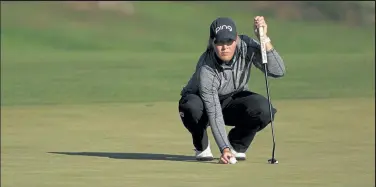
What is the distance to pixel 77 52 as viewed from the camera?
77.2 ft

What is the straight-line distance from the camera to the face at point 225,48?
7.41 meters

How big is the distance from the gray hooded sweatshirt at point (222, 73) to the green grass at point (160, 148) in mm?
336

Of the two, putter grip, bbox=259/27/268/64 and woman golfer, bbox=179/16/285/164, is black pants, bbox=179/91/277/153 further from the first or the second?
putter grip, bbox=259/27/268/64

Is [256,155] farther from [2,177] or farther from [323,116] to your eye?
[323,116]

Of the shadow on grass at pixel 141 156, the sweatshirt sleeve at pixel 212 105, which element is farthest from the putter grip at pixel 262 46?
the shadow on grass at pixel 141 156

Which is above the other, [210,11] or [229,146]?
→ [210,11]

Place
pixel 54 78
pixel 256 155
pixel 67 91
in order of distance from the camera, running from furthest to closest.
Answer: pixel 54 78 → pixel 67 91 → pixel 256 155

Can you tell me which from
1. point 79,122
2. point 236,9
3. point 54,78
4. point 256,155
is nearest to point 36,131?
point 79,122

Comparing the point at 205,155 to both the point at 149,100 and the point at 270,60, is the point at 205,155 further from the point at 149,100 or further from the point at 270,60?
the point at 149,100

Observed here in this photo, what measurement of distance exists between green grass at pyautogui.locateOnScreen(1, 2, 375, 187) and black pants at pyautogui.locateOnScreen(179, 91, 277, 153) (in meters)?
0.21

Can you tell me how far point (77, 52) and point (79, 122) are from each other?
1248 cm

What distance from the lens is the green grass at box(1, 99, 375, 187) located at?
683cm

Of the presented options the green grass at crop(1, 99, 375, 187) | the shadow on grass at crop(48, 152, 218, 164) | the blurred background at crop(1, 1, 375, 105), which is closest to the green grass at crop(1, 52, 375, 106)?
the blurred background at crop(1, 1, 375, 105)

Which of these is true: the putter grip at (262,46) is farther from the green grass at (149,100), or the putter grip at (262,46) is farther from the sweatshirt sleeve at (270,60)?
the green grass at (149,100)
